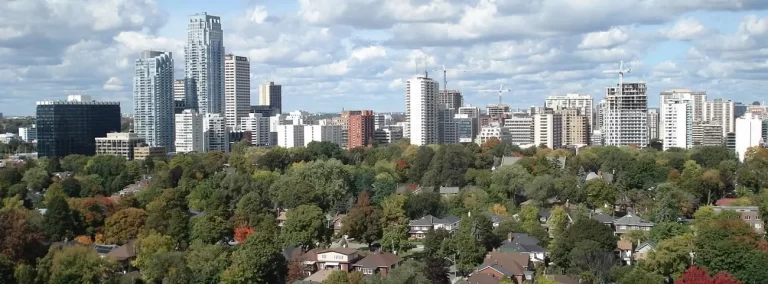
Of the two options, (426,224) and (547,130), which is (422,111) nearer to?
(547,130)

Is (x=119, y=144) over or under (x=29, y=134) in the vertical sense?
under

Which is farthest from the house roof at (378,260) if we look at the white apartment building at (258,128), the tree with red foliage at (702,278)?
the white apartment building at (258,128)

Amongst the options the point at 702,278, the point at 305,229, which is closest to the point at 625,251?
the point at 702,278

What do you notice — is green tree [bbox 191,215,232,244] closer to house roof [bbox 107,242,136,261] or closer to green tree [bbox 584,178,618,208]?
house roof [bbox 107,242,136,261]

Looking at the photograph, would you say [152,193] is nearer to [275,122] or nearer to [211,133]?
[211,133]

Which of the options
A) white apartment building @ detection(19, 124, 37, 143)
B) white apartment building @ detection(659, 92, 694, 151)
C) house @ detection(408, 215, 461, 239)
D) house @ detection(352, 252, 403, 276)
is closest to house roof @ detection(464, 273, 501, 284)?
house @ detection(352, 252, 403, 276)

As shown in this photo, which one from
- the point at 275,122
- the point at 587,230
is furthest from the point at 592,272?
the point at 275,122

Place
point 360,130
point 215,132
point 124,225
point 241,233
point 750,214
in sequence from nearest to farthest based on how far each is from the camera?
point 241,233 < point 124,225 < point 750,214 < point 215,132 < point 360,130
